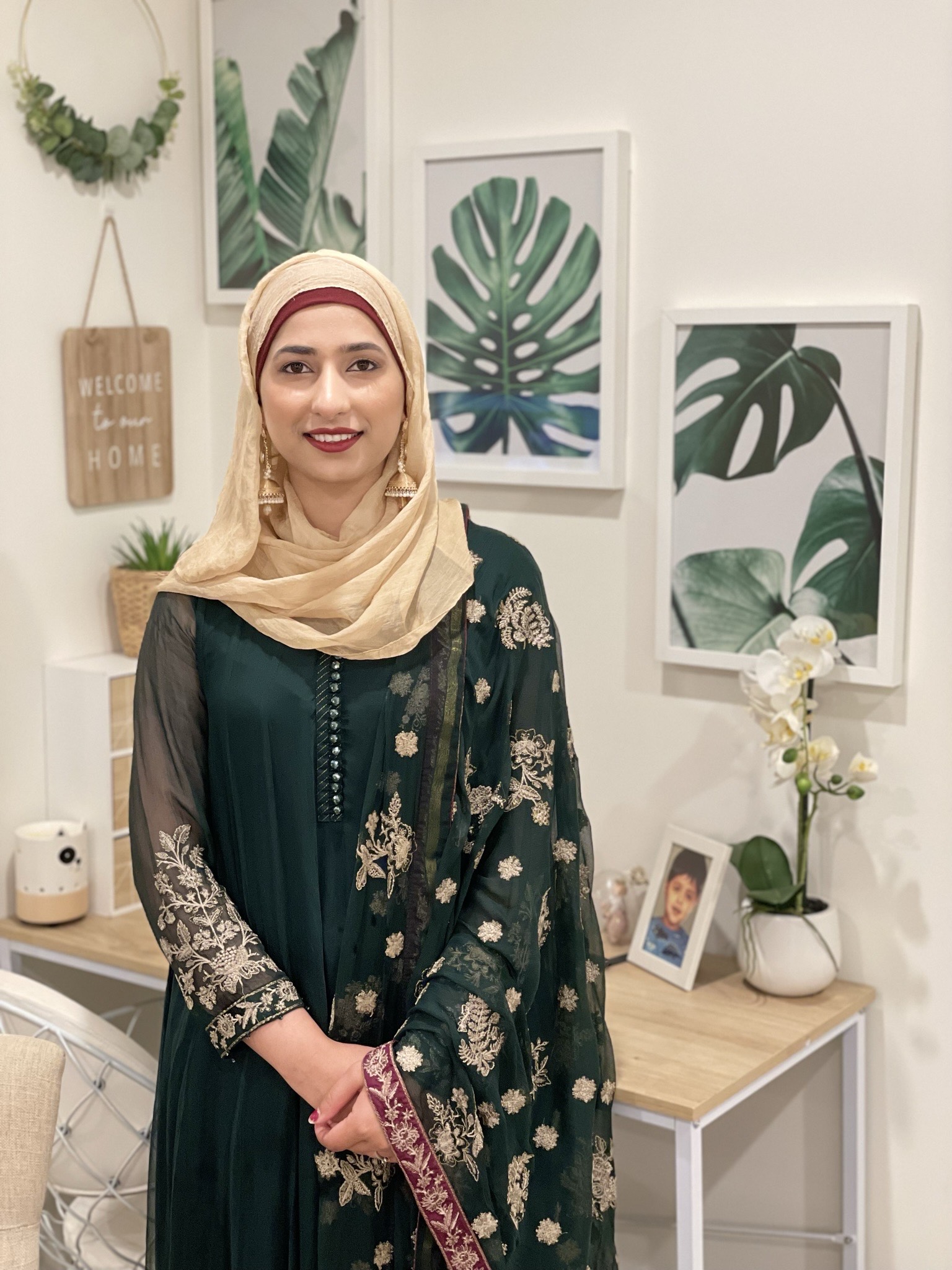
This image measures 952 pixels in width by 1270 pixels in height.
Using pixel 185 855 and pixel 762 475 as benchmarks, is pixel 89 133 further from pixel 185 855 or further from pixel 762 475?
pixel 185 855

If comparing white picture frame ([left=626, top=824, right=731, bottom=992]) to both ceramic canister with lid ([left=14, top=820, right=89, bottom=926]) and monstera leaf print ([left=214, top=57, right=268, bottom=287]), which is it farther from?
monstera leaf print ([left=214, top=57, right=268, bottom=287])

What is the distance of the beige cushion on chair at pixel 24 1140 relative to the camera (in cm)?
157

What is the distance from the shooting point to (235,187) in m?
2.59

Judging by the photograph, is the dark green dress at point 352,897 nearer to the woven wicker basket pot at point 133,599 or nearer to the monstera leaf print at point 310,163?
the woven wicker basket pot at point 133,599

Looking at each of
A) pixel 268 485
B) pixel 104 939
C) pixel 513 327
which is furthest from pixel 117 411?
pixel 268 485

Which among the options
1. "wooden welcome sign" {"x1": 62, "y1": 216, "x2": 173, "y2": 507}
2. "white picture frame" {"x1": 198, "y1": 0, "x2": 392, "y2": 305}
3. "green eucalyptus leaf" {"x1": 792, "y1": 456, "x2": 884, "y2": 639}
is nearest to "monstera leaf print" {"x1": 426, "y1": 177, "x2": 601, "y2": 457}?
"white picture frame" {"x1": 198, "y1": 0, "x2": 392, "y2": 305}

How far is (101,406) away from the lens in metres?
2.48

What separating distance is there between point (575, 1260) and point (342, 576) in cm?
79

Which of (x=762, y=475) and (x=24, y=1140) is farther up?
(x=762, y=475)

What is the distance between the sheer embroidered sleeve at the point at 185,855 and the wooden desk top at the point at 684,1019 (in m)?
0.52

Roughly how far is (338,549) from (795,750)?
75cm

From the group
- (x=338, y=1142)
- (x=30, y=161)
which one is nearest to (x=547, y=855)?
(x=338, y=1142)

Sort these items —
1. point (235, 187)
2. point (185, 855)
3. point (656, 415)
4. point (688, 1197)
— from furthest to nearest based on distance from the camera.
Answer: point (235, 187)
point (656, 415)
point (688, 1197)
point (185, 855)

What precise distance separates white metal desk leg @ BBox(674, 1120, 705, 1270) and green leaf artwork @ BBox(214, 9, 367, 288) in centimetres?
147
